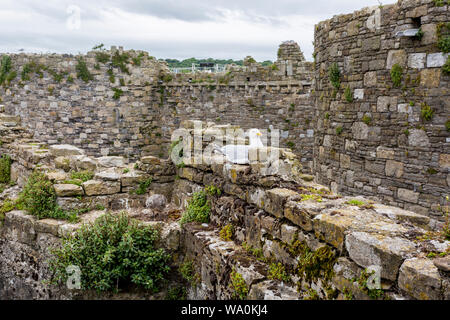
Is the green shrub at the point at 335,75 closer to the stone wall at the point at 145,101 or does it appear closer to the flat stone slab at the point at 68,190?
the flat stone slab at the point at 68,190

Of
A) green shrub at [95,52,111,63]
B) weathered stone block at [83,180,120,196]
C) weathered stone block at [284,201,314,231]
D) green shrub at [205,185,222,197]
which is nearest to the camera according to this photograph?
weathered stone block at [284,201,314,231]

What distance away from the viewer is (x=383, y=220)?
3.32 meters

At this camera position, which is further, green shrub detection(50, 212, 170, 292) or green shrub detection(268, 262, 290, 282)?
green shrub detection(50, 212, 170, 292)

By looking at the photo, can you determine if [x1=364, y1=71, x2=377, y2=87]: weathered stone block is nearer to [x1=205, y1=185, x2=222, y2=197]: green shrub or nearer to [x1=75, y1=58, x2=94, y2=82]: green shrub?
[x1=205, y1=185, x2=222, y2=197]: green shrub

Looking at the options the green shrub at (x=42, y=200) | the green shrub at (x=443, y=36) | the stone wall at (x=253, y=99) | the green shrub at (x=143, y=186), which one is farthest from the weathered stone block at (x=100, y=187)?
the stone wall at (x=253, y=99)

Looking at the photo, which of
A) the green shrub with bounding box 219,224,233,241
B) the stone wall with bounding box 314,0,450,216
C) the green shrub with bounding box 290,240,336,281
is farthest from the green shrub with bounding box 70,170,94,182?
the stone wall with bounding box 314,0,450,216

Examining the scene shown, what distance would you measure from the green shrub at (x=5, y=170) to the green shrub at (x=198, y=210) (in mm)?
5069

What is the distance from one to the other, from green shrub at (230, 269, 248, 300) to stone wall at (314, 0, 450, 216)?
4674mm

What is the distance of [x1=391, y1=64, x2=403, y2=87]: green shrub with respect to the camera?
24.1ft

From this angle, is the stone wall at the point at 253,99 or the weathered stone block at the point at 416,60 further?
the stone wall at the point at 253,99

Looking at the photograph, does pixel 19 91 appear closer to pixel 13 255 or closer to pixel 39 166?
pixel 39 166

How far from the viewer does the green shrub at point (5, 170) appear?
8516 millimetres
